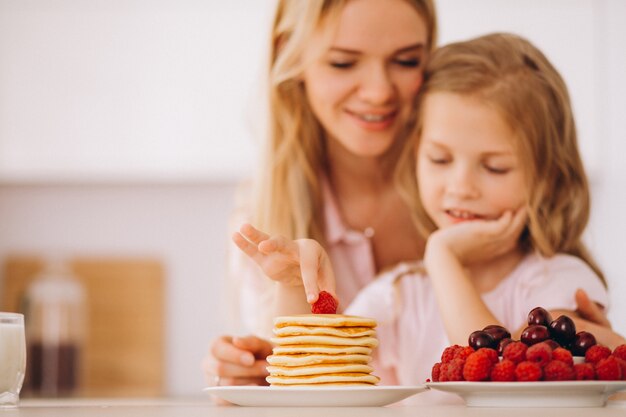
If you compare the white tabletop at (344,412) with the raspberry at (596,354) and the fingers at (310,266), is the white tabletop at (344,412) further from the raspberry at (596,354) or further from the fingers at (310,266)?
the fingers at (310,266)

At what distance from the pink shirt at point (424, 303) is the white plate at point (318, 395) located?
0.88m

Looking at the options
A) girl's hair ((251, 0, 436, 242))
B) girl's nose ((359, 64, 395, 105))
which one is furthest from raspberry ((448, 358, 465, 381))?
girl's hair ((251, 0, 436, 242))

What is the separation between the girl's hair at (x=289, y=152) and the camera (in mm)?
2303

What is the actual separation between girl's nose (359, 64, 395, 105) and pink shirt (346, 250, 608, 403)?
1.36ft

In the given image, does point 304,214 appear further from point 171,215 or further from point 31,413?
point 171,215

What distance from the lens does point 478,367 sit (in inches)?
44.8

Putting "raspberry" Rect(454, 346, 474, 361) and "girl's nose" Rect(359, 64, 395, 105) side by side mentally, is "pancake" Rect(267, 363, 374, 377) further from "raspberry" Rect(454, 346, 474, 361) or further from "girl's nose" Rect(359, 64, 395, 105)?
"girl's nose" Rect(359, 64, 395, 105)

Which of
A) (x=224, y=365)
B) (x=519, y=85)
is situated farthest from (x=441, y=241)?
(x=224, y=365)

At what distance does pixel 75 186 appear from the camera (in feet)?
13.1

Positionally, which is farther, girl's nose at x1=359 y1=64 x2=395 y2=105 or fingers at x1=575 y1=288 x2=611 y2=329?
girl's nose at x1=359 y1=64 x2=395 y2=105

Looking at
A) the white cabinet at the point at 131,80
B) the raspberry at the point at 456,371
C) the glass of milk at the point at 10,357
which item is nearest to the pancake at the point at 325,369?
the raspberry at the point at 456,371

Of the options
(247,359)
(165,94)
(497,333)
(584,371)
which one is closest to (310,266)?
(497,333)

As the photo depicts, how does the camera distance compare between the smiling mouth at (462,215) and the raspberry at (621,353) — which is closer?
the raspberry at (621,353)

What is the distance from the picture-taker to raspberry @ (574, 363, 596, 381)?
114 centimetres
